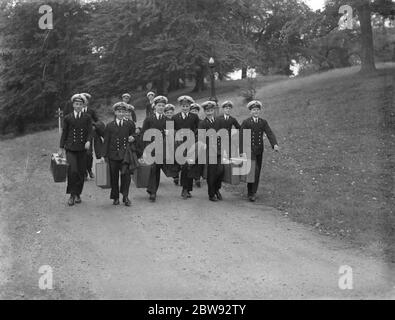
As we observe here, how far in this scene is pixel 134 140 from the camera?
11008 millimetres

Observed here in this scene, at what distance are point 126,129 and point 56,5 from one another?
102 ft

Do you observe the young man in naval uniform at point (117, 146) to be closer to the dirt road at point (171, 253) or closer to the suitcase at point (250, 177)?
the dirt road at point (171, 253)

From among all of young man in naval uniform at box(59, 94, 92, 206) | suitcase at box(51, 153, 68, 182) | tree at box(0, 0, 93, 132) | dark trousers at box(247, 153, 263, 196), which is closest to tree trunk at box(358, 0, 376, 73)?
dark trousers at box(247, 153, 263, 196)

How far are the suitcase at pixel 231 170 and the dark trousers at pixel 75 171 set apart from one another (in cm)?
276

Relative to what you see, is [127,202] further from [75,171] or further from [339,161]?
[339,161]

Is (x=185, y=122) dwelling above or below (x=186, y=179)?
above

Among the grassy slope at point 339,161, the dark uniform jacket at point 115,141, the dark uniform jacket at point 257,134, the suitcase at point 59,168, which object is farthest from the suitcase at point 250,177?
the suitcase at point 59,168

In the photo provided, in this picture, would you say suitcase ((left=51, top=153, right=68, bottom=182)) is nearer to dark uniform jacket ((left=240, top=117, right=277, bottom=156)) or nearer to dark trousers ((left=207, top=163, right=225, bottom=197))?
dark trousers ((left=207, top=163, right=225, bottom=197))

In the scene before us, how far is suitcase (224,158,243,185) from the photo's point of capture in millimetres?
11305

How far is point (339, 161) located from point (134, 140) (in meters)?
6.10

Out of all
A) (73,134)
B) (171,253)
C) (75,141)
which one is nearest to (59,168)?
(75,141)

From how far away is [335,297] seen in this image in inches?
250

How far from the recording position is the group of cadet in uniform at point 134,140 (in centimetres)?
1092

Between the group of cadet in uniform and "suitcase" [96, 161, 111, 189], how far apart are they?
85mm
